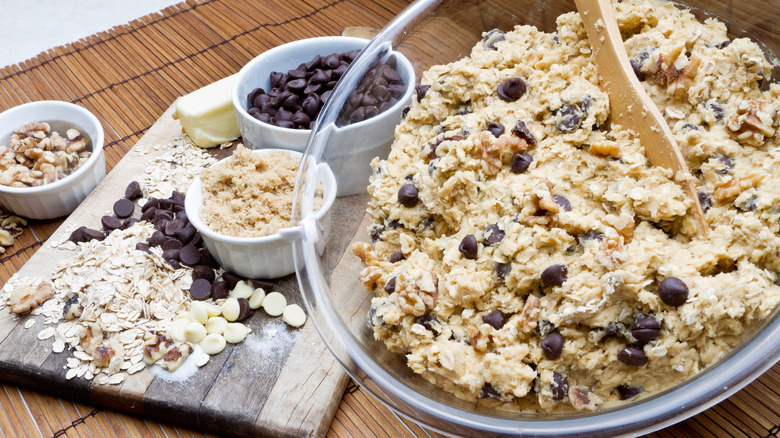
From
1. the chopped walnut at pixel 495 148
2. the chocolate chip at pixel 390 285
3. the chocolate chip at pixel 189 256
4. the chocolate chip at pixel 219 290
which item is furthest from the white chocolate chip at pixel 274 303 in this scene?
the chopped walnut at pixel 495 148

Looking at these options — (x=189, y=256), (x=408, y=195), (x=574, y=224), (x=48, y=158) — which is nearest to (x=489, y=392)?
(x=574, y=224)

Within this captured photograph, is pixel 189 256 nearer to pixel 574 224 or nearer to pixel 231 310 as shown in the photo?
pixel 231 310

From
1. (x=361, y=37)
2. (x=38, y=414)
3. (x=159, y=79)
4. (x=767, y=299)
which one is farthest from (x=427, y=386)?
(x=159, y=79)

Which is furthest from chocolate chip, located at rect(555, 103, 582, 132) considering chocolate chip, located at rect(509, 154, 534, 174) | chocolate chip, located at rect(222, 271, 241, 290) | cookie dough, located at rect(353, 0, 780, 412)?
chocolate chip, located at rect(222, 271, 241, 290)

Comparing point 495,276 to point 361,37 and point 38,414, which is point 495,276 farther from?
point 361,37

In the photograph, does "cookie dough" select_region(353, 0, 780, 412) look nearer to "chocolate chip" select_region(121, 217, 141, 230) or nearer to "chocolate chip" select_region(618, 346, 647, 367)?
"chocolate chip" select_region(618, 346, 647, 367)

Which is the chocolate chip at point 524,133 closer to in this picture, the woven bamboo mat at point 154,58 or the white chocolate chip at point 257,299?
the white chocolate chip at point 257,299
